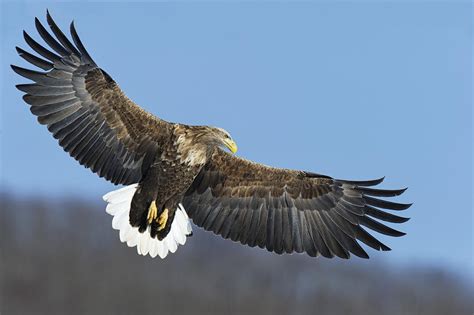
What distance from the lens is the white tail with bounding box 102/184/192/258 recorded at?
11172mm

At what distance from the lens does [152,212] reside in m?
11.0

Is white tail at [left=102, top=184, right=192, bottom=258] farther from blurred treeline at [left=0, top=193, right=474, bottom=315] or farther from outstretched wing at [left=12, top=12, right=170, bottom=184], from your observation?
blurred treeline at [left=0, top=193, right=474, bottom=315]

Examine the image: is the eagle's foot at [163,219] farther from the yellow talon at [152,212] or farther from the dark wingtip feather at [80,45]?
the dark wingtip feather at [80,45]

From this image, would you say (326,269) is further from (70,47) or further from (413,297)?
(70,47)

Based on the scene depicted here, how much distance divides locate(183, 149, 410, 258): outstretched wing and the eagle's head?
338 millimetres

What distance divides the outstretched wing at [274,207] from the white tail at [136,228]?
156 millimetres

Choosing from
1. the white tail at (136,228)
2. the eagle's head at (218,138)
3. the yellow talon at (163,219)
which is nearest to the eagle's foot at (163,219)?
the yellow talon at (163,219)

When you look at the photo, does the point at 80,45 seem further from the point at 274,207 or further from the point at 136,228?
the point at 274,207

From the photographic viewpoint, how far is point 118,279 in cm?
6219

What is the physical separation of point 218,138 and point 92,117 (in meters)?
1.32

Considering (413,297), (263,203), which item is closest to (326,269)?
(413,297)

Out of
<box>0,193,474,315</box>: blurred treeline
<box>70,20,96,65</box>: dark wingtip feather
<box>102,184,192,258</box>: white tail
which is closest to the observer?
<box>70,20,96,65</box>: dark wingtip feather

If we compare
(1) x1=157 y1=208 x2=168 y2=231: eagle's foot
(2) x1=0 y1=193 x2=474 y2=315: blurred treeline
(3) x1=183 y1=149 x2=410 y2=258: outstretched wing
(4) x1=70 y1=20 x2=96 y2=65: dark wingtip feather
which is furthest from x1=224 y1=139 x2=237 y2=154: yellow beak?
(2) x1=0 y1=193 x2=474 y2=315: blurred treeline

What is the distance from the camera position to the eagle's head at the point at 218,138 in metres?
10.9
